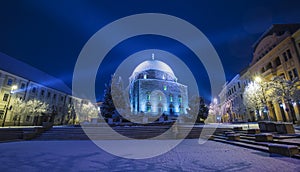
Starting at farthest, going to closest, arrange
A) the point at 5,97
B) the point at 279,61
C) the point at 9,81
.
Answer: the point at 9,81, the point at 5,97, the point at 279,61

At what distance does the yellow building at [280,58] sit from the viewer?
1992 cm

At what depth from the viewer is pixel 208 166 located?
425 cm

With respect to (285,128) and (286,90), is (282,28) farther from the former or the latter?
(285,128)

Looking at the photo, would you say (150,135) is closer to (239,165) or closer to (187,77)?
(239,165)

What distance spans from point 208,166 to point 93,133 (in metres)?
11.7

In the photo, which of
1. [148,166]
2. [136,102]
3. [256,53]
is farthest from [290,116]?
[136,102]

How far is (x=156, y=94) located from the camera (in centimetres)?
4234

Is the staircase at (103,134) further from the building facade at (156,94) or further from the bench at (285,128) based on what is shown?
the building facade at (156,94)

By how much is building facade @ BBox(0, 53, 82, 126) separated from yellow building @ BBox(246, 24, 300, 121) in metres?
37.4

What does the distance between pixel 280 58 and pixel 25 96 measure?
49906 mm

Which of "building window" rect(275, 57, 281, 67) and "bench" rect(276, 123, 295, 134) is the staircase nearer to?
"bench" rect(276, 123, 295, 134)

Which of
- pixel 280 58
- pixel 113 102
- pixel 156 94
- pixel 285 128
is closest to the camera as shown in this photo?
pixel 285 128

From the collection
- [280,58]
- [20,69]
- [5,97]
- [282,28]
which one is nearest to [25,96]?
[5,97]

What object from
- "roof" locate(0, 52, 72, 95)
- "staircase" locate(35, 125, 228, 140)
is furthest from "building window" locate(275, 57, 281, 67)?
"roof" locate(0, 52, 72, 95)
